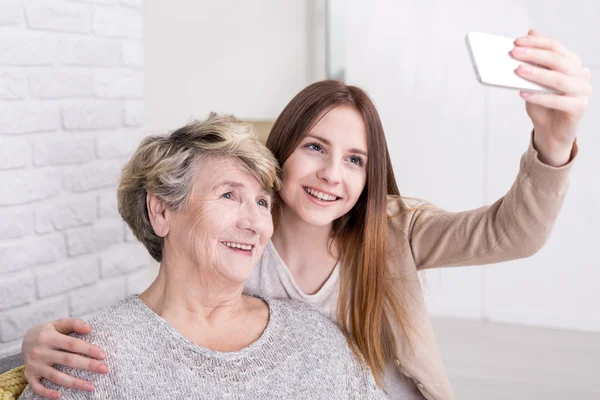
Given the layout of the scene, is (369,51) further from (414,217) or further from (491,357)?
(414,217)

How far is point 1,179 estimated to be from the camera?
2.00 meters

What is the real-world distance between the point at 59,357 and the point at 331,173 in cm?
76

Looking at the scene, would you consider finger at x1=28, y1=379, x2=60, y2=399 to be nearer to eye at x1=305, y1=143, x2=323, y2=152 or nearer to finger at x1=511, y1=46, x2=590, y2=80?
eye at x1=305, y1=143, x2=323, y2=152

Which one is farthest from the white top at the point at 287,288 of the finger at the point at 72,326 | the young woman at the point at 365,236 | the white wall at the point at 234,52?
the white wall at the point at 234,52

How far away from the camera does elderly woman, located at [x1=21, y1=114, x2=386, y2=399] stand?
5.20 ft

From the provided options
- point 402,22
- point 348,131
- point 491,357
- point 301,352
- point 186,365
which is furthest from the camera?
Answer: point 402,22

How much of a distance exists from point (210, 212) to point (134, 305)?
0.89 feet

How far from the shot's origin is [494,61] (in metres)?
1.23

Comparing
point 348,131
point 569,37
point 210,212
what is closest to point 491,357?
point 569,37

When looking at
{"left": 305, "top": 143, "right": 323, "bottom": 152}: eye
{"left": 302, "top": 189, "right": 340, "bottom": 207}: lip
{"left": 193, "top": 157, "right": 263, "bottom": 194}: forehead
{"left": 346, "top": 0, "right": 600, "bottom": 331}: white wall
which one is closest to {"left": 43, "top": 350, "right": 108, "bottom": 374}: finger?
{"left": 193, "top": 157, "right": 263, "bottom": 194}: forehead

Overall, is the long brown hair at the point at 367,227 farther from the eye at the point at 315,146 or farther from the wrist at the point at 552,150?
the wrist at the point at 552,150

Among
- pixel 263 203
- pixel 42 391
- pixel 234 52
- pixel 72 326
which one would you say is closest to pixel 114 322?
pixel 72 326

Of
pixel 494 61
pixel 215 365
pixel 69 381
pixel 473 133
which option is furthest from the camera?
pixel 473 133

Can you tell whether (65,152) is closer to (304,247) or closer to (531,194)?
(304,247)
